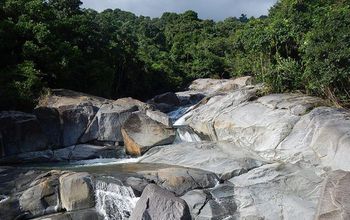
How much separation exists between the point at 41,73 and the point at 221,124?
9507 mm

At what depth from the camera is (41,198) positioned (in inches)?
432

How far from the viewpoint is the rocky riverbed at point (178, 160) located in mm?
10875

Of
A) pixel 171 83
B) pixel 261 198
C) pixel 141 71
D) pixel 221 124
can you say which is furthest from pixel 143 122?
pixel 171 83

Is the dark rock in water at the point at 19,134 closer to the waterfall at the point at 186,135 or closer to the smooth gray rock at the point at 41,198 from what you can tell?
the waterfall at the point at 186,135

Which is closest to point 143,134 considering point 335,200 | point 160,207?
point 160,207

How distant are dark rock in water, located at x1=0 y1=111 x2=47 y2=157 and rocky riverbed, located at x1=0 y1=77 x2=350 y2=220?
4 cm

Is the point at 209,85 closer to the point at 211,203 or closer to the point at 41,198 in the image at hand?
the point at 211,203

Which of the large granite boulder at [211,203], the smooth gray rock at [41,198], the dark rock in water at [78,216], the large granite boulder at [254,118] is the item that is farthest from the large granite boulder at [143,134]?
the dark rock in water at [78,216]

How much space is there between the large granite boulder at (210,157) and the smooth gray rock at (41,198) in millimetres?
4702

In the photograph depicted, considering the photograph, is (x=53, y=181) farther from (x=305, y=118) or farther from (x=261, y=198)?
(x=305, y=118)

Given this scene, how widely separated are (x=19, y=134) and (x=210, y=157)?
25.9 ft

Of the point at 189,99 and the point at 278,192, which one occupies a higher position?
the point at 189,99

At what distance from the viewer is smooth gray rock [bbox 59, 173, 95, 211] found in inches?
432

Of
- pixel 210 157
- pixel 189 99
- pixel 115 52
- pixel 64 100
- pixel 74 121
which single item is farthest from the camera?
pixel 189 99
